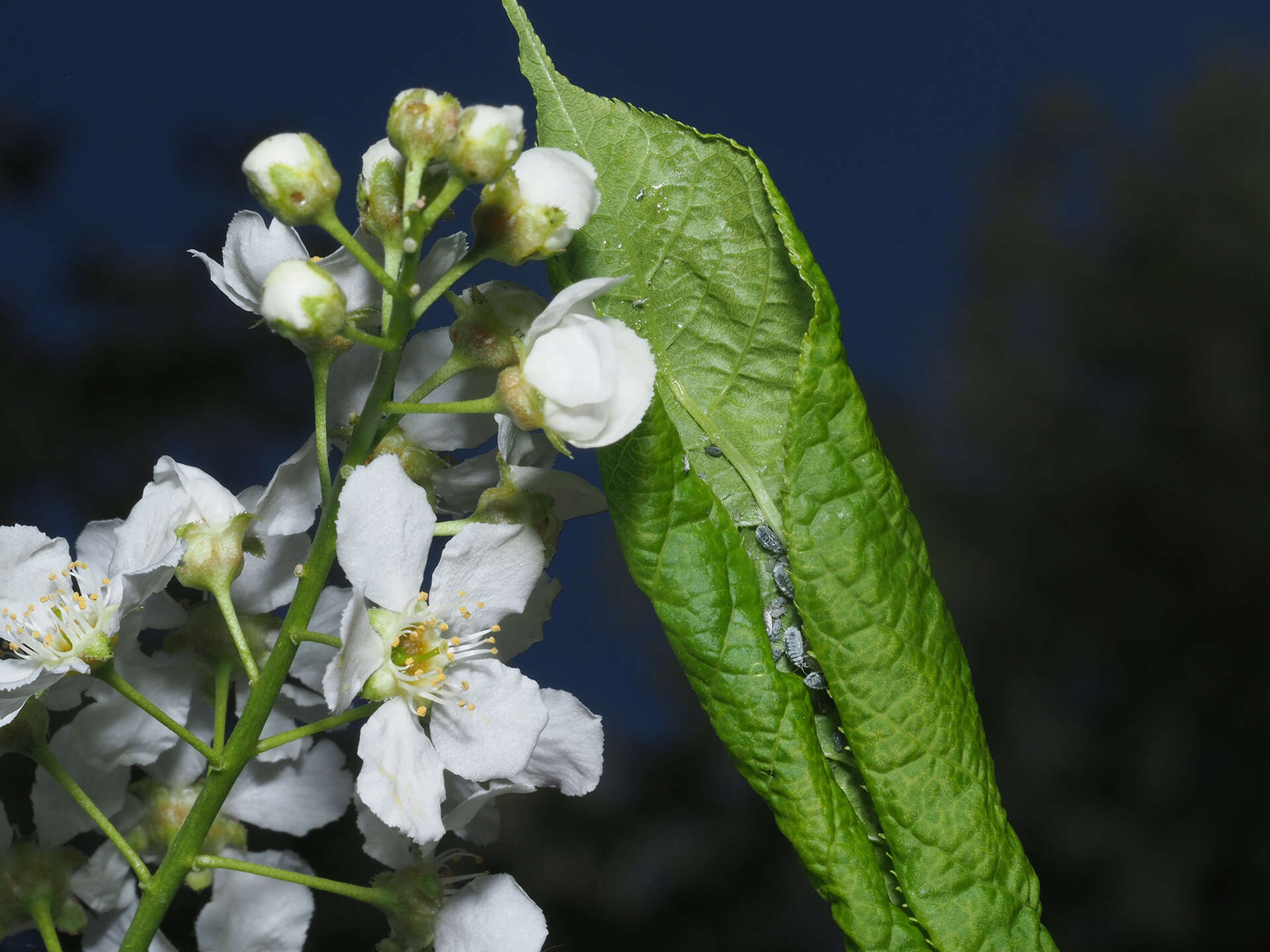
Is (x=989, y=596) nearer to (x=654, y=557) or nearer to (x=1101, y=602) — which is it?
(x=1101, y=602)

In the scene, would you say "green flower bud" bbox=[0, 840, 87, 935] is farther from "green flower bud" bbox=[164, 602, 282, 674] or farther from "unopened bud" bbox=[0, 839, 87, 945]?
"green flower bud" bbox=[164, 602, 282, 674]

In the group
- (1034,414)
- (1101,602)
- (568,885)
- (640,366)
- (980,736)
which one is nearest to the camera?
(640,366)

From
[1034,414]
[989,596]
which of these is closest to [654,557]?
[989,596]

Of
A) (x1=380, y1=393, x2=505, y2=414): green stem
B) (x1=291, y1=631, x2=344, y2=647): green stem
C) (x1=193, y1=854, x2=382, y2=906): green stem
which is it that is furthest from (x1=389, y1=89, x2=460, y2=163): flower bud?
(x1=193, y1=854, x2=382, y2=906): green stem

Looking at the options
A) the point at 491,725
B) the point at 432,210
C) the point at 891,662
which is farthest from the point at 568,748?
the point at 432,210

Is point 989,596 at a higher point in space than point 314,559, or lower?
lower
